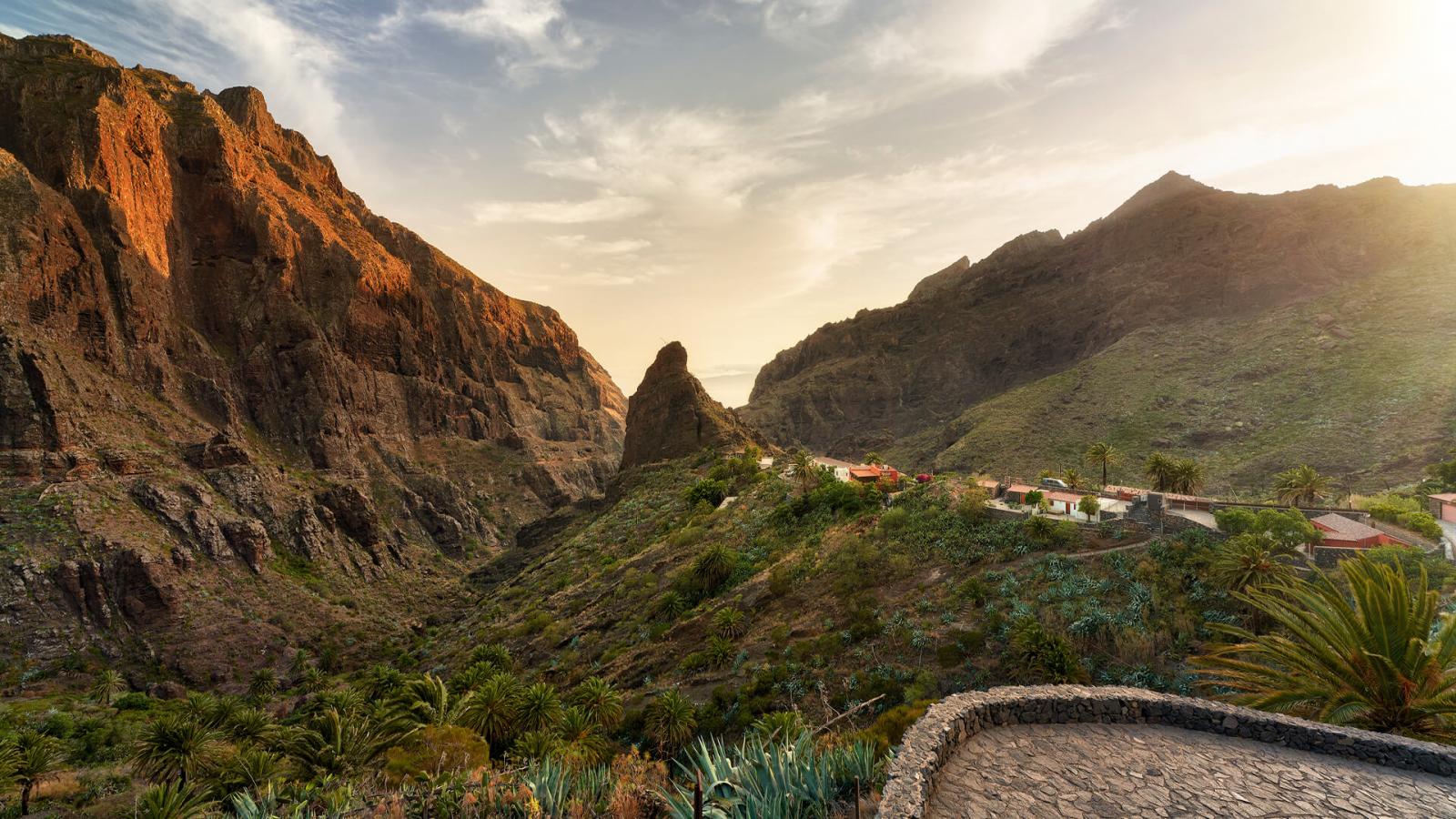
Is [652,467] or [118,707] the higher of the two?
[652,467]

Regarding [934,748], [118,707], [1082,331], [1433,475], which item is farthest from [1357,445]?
[118,707]

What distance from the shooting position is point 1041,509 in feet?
106

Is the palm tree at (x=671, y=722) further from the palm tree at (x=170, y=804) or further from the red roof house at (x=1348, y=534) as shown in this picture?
the red roof house at (x=1348, y=534)

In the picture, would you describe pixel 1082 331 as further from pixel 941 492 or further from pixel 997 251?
pixel 941 492

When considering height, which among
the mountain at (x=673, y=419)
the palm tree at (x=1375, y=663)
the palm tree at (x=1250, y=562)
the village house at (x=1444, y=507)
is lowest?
the village house at (x=1444, y=507)

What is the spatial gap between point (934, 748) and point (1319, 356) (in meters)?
99.1

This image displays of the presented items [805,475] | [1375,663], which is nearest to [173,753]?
[805,475]

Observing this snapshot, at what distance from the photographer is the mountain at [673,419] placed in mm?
84875

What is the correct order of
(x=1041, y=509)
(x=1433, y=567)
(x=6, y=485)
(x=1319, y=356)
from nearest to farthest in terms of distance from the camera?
(x=1433, y=567) < (x=1041, y=509) < (x=6, y=485) < (x=1319, y=356)

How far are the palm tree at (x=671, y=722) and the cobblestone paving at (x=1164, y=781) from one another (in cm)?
1522

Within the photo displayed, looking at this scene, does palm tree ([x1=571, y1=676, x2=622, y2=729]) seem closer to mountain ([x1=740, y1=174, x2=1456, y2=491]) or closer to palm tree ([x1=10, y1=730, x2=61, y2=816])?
palm tree ([x1=10, y1=730, x2=61, y2=816])

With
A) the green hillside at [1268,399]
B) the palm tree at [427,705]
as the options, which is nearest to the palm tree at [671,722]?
the palm tree at [427,705]

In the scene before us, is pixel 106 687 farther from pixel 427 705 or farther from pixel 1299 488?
pixel 1299 488

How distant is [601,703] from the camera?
25.9 metres
